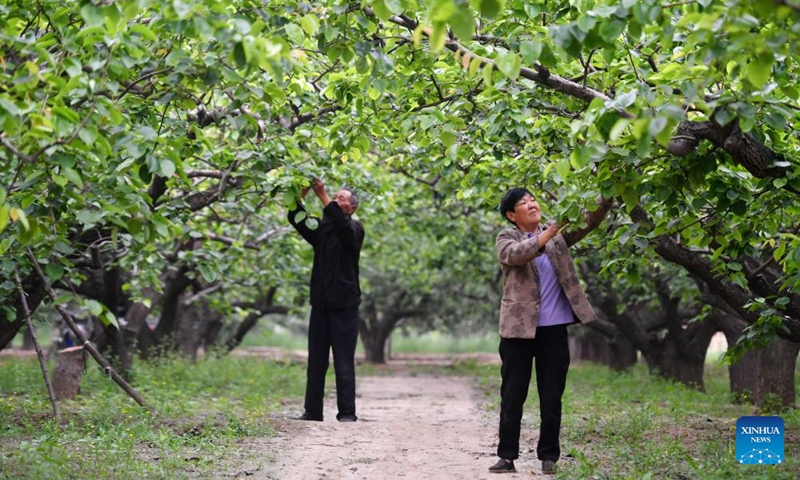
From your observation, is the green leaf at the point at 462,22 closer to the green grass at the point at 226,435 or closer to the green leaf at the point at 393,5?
the green leaf at the point at 393,5

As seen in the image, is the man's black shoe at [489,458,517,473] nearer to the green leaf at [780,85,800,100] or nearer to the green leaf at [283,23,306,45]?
the green leaf at [780,85,800,100]

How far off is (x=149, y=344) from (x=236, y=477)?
40.3ft

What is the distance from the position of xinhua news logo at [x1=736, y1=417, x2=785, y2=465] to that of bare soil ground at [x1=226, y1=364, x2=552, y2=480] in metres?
1.22

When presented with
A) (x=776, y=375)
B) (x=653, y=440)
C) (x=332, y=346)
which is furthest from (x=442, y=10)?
(x=776, y=375)

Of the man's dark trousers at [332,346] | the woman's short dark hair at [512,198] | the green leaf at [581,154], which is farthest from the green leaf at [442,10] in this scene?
the man's dark trousers at [332,346]

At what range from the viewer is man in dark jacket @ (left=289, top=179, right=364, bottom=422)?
8.05 meters

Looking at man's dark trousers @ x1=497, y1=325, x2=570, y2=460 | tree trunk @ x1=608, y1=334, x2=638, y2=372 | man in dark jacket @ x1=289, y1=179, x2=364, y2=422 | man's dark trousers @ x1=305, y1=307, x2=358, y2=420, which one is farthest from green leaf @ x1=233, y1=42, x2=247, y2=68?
tree trunk @ x1=608, y1=334, x2=638, y2=372

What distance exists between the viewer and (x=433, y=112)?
6039 millimetres

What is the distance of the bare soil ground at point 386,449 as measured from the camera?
19.6 feet

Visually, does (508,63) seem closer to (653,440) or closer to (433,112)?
(433,112)

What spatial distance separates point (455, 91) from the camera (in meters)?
6.89

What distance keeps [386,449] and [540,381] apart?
1.79 m

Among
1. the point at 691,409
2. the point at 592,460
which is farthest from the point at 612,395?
the point at 592,460

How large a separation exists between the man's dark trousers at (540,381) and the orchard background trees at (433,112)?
2.84ft
